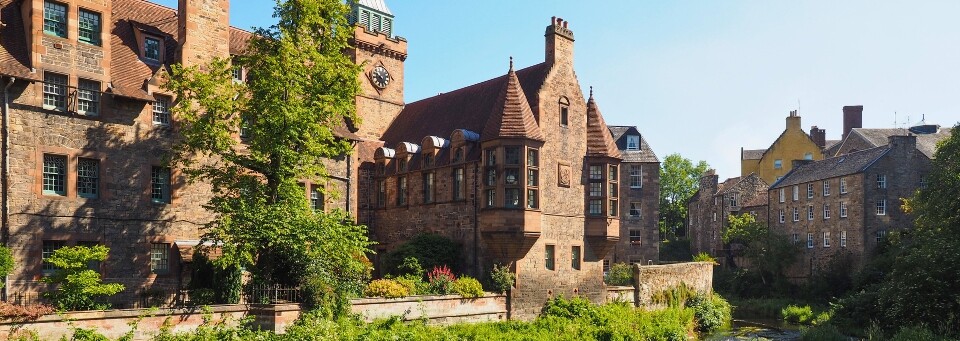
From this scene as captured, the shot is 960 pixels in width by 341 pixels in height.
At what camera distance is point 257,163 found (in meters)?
24.9

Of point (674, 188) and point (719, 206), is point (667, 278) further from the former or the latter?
point (674, 188)

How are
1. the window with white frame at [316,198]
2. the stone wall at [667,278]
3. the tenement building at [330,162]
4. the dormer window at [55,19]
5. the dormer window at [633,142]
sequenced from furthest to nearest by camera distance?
the dormer window at [633,142] → the stone wall at [667,278] → the window with white frame at [316,198] → the dormer window at [55,19] → the tenement building at [330,162]

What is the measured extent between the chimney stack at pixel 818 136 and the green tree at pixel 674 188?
1621cm

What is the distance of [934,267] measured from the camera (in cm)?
3525

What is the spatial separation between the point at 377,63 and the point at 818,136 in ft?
171

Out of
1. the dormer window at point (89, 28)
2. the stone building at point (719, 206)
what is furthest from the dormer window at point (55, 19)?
the stone building at point (719, 206)

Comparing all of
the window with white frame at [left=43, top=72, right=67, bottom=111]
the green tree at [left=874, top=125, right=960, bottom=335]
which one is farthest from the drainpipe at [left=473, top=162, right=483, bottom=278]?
the green tree at [left=874, top=125, right=960, bottom=335]

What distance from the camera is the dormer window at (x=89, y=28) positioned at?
81.9 ft

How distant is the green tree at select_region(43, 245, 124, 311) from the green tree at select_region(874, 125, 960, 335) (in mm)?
32052

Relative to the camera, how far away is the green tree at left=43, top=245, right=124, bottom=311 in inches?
858

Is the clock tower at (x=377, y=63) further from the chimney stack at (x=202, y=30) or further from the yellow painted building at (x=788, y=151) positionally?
the yellow painted building at (x=788, y=151)

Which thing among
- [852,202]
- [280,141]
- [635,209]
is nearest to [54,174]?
[280,141]

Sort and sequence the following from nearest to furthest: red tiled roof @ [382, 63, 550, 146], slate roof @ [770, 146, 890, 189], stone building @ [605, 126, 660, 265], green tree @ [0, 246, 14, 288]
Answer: green tree @ [0, 246, 14, 288]
red tiled roof @ [382, 63, 550, 146]
stone building @ [605, 126, 660, 265]
slate roof @ [770, 146, 890, 189]

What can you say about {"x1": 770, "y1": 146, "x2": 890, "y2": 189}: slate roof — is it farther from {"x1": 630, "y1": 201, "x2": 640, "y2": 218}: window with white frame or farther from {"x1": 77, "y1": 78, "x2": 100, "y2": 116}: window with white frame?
{"x1": 77, "y1": 78, "x2": 100, "y2": 116}: window with white frame
